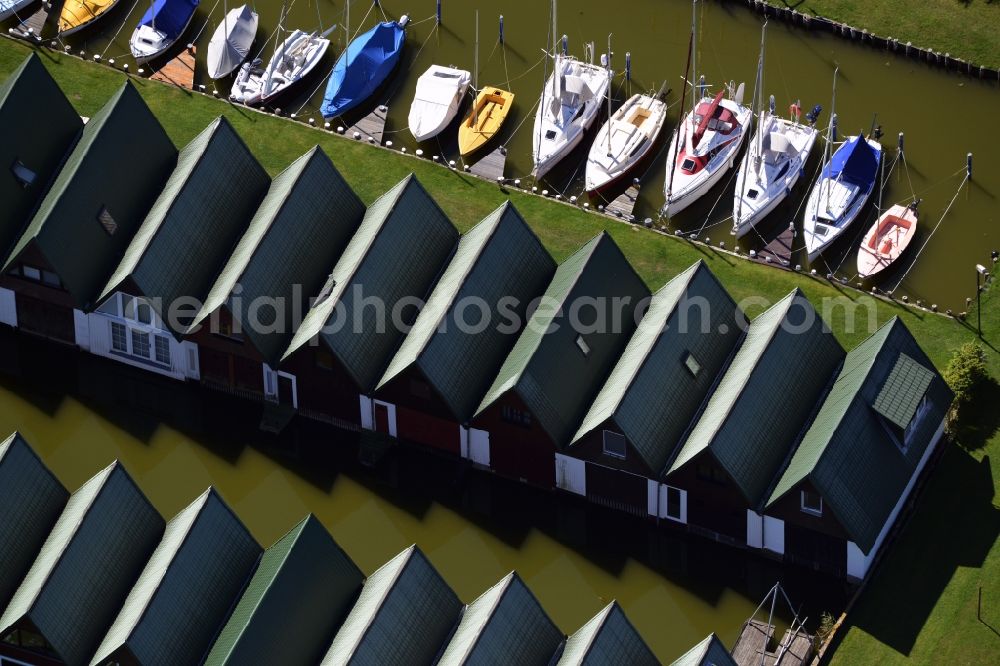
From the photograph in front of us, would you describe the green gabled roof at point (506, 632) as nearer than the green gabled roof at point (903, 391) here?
Yes

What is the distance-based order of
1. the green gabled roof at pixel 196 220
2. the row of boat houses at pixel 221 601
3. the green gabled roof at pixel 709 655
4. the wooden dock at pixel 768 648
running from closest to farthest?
1. the green gabled roof at pixel 709 655
2. the row of boat houses at pixel 221 601
3. the wooden dock at pixel 768 648
4. the green gabled roof at pixel 196 220

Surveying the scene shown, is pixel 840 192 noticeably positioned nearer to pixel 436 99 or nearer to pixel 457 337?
pixel 436 99

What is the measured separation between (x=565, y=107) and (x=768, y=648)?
142 ft

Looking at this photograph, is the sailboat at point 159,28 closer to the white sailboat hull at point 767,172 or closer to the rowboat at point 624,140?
the rowboat at point 624,140

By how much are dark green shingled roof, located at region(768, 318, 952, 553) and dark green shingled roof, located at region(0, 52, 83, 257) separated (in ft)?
159

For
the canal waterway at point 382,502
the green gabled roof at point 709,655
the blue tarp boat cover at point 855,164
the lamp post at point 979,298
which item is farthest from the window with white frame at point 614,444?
the blue tarp boat cover at point 855,164

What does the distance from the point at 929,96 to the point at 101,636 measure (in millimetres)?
68410

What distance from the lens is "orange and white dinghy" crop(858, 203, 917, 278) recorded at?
141 meters

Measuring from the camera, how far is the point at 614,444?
125312 mm

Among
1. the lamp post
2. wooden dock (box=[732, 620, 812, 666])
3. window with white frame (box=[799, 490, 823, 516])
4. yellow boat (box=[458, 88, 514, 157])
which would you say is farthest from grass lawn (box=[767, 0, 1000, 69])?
wooden dock (box=[732, 620, 812, 666])

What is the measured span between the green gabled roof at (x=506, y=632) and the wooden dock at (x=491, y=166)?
37.6 meters

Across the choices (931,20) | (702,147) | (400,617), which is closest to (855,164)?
(702,147)

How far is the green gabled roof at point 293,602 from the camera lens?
11406 cm

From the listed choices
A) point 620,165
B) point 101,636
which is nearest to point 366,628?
point 101,636
